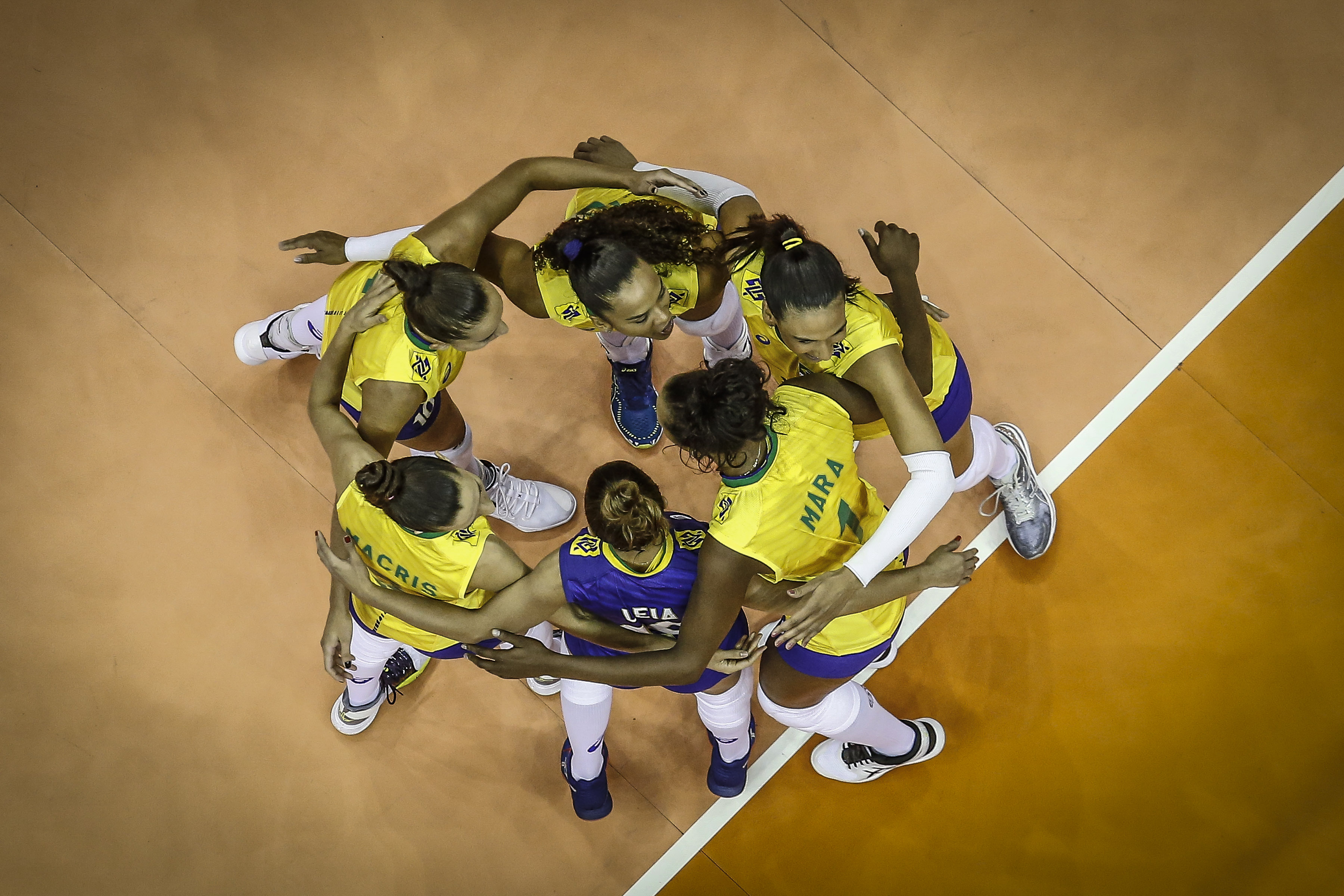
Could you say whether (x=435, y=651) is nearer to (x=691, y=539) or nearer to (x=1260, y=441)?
(x=691, y=539)

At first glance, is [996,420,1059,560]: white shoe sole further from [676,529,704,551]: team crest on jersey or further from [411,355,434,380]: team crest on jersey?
[411,355,434,380]: team crest on jersey

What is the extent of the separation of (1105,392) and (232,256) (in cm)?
475

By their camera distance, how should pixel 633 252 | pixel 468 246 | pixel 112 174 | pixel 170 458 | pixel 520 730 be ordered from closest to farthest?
pixel 633 252 → pixel 468 246 → pixel 520 730 → pixel 170 458 → pixel 112 174

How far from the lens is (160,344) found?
4.78 metres

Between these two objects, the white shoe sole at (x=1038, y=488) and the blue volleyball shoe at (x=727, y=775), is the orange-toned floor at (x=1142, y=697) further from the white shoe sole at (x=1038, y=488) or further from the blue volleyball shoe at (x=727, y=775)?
the blue volleyball shoe at (x=727, y=775)

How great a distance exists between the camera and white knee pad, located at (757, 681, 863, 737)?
11.5 ft

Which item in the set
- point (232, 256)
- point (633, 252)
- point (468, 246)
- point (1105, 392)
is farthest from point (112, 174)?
point (1105, 392)

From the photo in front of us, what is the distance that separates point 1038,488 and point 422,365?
9.64ft

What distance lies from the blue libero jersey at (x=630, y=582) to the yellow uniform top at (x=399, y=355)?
837 millimetres

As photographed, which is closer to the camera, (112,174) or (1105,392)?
(1105,392)

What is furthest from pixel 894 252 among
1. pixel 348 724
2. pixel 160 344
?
pixel 160 344

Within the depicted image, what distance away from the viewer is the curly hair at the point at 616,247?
291 centimetres

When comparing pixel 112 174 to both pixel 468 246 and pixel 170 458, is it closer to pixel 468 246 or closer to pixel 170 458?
pixel 170 458

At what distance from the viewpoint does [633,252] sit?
9.62 feet
